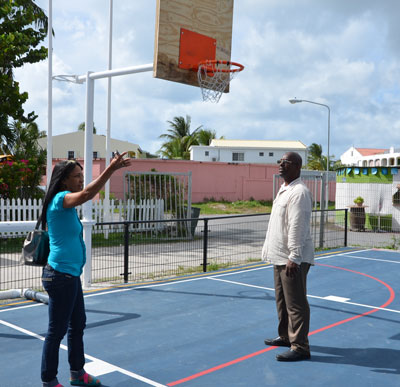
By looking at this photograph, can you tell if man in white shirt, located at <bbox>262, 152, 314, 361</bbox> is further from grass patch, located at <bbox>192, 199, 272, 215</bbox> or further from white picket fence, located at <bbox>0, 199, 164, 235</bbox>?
grass patch, located at <bbox>192, 199, 272, 215</bbox>

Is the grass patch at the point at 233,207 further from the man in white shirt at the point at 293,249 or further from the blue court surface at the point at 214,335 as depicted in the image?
the man in white shirt at the point at 293,249

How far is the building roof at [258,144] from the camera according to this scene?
160 ft

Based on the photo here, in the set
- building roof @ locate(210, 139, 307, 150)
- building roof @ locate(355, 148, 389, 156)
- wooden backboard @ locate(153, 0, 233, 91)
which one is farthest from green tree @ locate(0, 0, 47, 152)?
building roof @ locate(355, 148, 389, 156)

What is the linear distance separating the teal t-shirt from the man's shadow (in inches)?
108

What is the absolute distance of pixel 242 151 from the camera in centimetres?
4891

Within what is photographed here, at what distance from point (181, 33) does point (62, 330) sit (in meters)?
5.19

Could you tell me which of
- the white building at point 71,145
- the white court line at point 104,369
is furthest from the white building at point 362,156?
the white court line at point 104,369

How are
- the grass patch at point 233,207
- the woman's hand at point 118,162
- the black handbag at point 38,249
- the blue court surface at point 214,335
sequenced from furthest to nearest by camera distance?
the grass patch at point 233,207 < the blue court surface at point 214,335 < the black handbag at point 38,249 < the woman's hand at point 118,162

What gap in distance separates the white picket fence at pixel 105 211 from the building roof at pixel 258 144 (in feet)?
105

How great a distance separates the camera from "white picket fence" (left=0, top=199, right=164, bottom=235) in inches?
546

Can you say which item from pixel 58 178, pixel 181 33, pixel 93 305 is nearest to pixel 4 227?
pixel 93 305

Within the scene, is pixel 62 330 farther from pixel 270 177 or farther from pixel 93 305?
pixel 270 177

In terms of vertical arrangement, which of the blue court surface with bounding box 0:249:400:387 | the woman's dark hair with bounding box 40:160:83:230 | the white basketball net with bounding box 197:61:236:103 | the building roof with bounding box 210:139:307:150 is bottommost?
the blue court surface with bounding box 0:249:400:387

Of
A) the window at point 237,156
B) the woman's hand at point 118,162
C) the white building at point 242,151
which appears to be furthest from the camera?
the window at point 237,156
